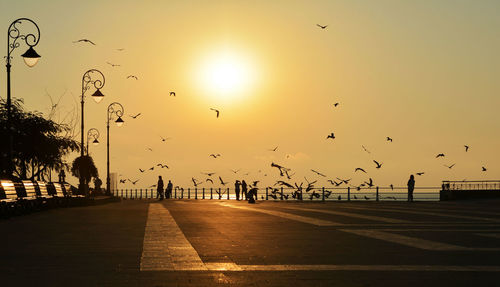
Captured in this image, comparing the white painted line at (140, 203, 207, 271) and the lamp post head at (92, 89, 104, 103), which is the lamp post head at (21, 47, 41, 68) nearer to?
the lamp post head at (92, 89, 104, 103)

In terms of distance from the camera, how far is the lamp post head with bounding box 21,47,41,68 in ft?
101

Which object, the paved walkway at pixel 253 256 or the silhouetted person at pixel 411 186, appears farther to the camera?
the silhouetted person at pixel 411 186

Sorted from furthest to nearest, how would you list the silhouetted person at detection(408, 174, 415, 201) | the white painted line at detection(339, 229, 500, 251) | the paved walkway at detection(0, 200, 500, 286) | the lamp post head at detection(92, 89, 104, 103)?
1. the silhouetted person at detection(408, 174, 415, 201)
2. the lamp post head at detection(92, 89, 104, 103)
3. the white painted line at detection(339, 229, 500, 251)
4. the paved walkway at detection(0, 200, 500, 286)

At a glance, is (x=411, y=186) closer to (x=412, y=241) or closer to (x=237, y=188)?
(x=237, y=188)

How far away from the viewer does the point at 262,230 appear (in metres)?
16.9

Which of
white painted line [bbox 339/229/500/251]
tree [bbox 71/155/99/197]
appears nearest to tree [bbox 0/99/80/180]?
tree [bbox 71/155/99/197]

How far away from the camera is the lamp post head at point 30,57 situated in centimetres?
3077

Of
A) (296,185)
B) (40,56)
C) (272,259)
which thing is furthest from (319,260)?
(296,185)

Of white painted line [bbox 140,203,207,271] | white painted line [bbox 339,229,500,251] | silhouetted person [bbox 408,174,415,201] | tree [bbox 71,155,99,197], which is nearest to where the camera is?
white painted line [bbox 140,203,207,271]

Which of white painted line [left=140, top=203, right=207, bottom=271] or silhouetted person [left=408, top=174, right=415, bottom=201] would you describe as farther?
silhouetted person [left=408, top=174, right=415, bottom=201]

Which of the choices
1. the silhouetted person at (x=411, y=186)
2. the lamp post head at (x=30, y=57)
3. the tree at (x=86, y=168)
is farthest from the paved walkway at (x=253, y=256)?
the tree at (x=86, y=168)

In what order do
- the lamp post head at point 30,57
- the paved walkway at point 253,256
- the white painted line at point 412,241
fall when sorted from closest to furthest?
the paved walkway at point 253,256
the white painted line at point 412,241
the lamp post head at point 30,57

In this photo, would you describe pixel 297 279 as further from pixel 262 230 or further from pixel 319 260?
pixel 262 230

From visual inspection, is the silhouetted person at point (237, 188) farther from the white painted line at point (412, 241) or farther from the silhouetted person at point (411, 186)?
the white painted line at point (412, 241)
